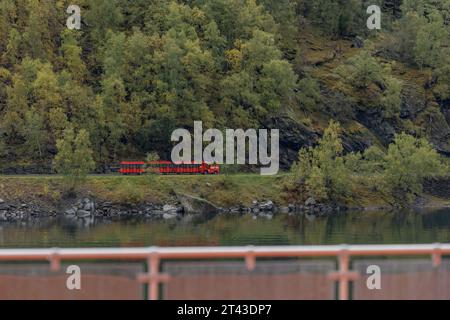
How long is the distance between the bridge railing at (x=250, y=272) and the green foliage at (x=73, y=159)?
83794 millimetres

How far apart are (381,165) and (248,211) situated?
876 inches

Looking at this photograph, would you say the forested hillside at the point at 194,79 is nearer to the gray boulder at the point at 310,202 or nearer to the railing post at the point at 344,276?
the gray boulder at the point at 310,202

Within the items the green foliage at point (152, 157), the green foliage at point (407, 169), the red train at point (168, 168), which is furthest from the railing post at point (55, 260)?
the green foliage at point (407, 169)

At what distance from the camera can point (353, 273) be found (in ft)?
55.6

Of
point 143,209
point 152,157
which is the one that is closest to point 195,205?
point 143,209

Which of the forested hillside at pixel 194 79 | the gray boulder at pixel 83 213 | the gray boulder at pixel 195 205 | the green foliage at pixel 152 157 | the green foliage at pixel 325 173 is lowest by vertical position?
the gray boulder at pixel 83 213

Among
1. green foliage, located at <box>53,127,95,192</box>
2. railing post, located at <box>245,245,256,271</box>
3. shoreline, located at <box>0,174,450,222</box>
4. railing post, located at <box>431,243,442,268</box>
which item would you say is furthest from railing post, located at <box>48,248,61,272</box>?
green foliage, located at <box>53,127,95,192</box>

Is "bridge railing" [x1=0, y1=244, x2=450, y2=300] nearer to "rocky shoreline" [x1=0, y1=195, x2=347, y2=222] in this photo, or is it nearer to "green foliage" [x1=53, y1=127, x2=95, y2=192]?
"rocky shoreline" [x1=0, y1=195, x2=347, y2=222]

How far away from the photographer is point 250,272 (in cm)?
1714

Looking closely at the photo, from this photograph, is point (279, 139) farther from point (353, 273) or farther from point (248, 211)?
point (353, 273)

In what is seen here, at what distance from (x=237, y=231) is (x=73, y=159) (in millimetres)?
32041

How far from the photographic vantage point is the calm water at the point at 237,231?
210 ft

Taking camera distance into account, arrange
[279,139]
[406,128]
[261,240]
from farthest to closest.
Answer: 1. [406,128]
2. [279,139]
3. [261,240]
